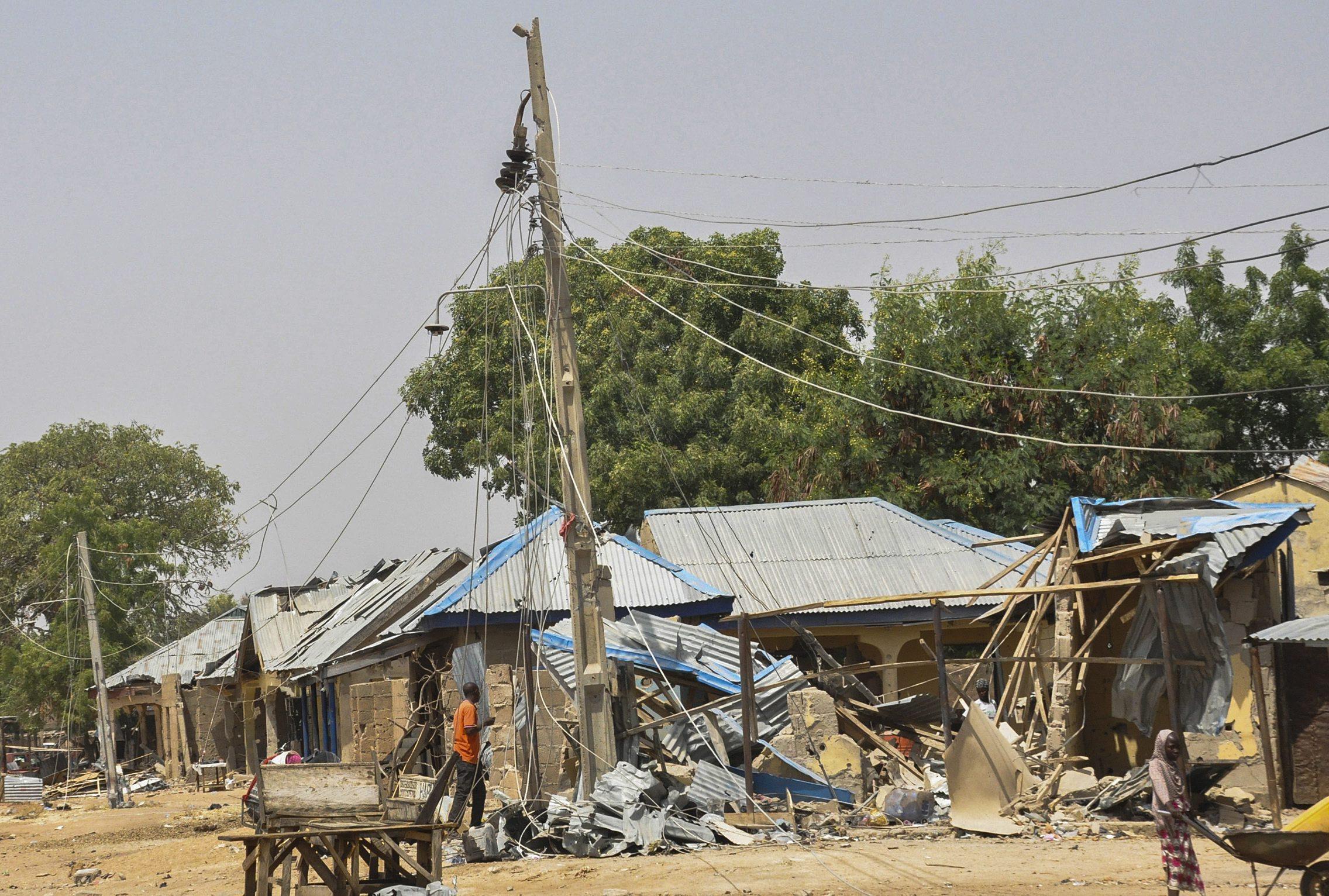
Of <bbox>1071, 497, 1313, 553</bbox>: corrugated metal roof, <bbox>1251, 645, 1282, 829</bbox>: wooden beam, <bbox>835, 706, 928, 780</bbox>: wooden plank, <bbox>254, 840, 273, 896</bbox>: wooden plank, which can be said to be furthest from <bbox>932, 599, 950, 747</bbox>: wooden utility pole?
<bbox>254, 840, 273, 896</bbox>: wooden plank

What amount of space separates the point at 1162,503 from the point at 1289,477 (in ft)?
18.1

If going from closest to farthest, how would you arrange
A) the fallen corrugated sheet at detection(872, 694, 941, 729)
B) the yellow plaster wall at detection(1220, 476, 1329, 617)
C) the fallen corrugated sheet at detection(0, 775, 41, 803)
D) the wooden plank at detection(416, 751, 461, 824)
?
the wooden plank at detection(416, 751, 461, 824) < the fallen corrugated sheet at detection(872, 694, 941, 729) < the yellow plaster wall at detection(1220, 476, 1329, 617) < the fallen corrugated sheet at detection(0, 775, 41, 803)

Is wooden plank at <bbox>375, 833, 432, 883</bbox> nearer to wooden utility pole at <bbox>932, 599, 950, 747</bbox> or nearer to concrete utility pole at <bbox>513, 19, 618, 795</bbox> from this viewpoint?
concrete utility pole at <bbox>513, 19, 618, 795</bbox>

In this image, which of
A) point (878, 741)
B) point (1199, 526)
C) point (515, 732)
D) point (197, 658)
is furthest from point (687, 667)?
A: point (197, 658)

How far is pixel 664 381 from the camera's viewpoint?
37125 mm

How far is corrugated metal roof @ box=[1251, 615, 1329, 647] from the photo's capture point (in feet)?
42.5

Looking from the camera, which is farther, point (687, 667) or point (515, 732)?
point (687, 667)

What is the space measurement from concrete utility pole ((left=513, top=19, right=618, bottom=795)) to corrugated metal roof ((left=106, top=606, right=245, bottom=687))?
27.8 metres

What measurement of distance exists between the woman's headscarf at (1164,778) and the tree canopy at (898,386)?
16609mm

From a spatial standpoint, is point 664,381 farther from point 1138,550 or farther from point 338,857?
point 338,857

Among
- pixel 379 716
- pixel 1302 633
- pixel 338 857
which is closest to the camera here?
pixel 338 857

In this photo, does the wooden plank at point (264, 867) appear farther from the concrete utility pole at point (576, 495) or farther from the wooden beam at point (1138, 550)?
the wooden beam at point (1138, 550)

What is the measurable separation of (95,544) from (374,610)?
861 inches

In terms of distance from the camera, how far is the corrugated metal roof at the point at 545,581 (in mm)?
19188
